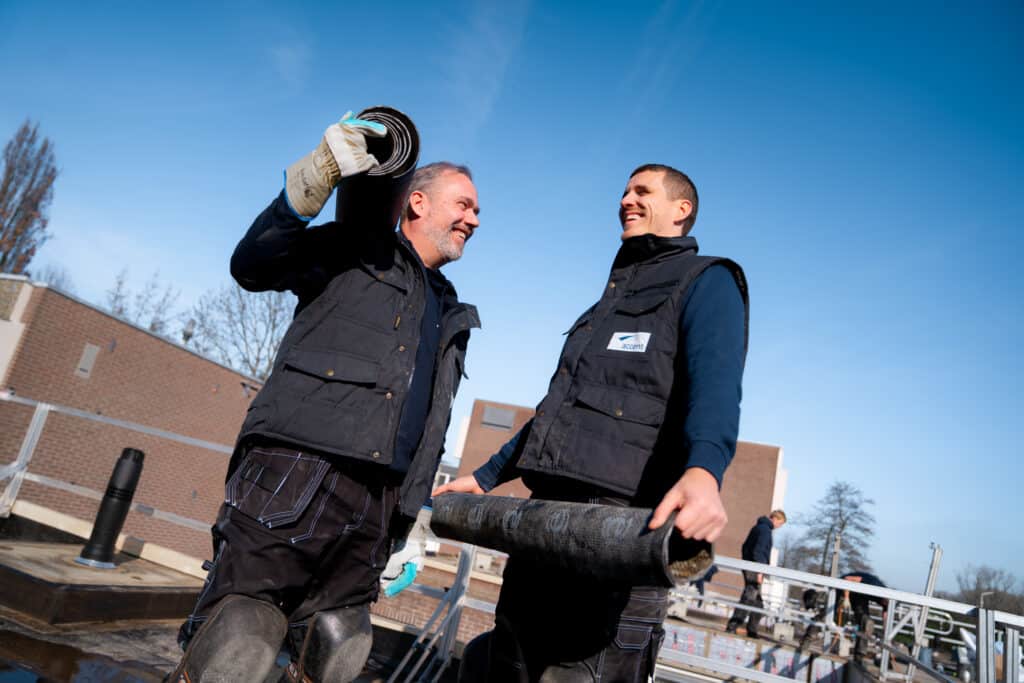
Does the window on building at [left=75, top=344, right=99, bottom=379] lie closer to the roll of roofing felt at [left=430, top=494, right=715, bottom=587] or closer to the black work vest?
the black work vest

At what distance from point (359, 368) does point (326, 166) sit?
26.3 inches

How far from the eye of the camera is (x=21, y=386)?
1391 cm

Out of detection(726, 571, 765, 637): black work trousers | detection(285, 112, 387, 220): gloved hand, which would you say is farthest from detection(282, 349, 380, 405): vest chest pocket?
detection(726, 571, 765, 637): black work trousers

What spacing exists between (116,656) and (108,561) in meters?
1.65

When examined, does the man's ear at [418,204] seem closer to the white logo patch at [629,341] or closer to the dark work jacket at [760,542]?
the white logo patch at [629,341]

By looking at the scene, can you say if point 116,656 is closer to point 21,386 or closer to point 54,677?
point 54,677

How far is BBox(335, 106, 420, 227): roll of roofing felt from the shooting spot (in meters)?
2.15

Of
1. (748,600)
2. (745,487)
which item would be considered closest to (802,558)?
(745,487)

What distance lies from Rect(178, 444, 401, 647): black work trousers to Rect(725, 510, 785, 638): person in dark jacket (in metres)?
9.04

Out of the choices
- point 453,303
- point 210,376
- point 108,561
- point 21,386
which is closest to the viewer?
point 453,303

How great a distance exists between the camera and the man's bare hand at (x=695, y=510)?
4.21 ft

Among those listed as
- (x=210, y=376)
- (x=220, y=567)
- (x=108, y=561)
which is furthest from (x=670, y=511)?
(x=210, y=376)

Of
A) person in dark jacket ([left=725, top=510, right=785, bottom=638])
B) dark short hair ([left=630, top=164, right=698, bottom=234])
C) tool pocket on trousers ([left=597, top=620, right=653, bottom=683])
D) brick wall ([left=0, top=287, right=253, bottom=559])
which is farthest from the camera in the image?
brick wall ([left=0, top=287, right=253, bottom=559])

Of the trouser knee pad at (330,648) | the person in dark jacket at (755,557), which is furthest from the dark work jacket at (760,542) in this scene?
the trouser knee pad at (330,648)
